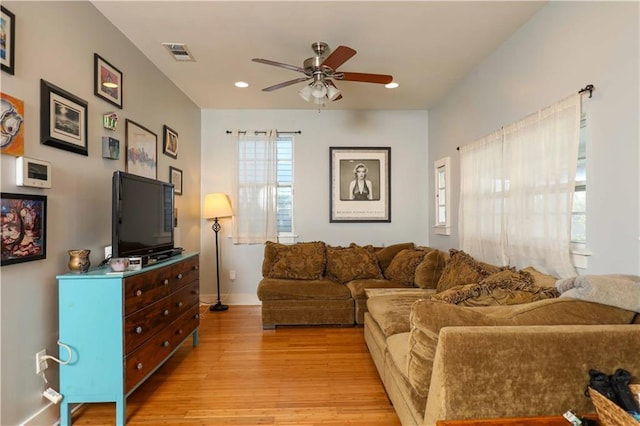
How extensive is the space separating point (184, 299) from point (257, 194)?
2.16 metres

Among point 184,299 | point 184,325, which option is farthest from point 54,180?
point 184,325

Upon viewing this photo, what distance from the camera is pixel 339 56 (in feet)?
8.18

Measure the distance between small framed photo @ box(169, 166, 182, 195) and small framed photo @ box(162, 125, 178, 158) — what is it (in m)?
0.18

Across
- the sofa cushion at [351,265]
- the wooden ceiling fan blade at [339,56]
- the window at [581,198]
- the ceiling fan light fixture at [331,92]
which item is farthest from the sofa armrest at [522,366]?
the sofa cushion at [351,265]

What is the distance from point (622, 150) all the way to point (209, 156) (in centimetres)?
454

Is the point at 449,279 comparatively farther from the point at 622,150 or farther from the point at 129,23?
the point at 129,23

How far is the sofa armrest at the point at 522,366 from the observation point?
133cm

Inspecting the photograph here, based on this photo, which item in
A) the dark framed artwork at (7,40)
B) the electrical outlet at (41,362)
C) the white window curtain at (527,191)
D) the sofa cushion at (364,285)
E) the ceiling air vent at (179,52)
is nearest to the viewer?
the dark framed artwork at (7,40)

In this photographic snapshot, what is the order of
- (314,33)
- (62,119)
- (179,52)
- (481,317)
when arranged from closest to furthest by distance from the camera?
(481,317), (62,119), (314,33), (179,52)

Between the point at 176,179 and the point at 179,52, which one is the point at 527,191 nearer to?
the point at 179,52

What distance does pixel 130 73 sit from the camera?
2.96 m

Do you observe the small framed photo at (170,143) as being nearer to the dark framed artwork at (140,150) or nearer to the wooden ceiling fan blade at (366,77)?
the dark framed artwork at (140,150)

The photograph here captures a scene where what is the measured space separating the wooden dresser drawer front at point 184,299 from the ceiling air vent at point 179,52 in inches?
85.6

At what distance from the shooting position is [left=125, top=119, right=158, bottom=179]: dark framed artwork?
2926 mm
